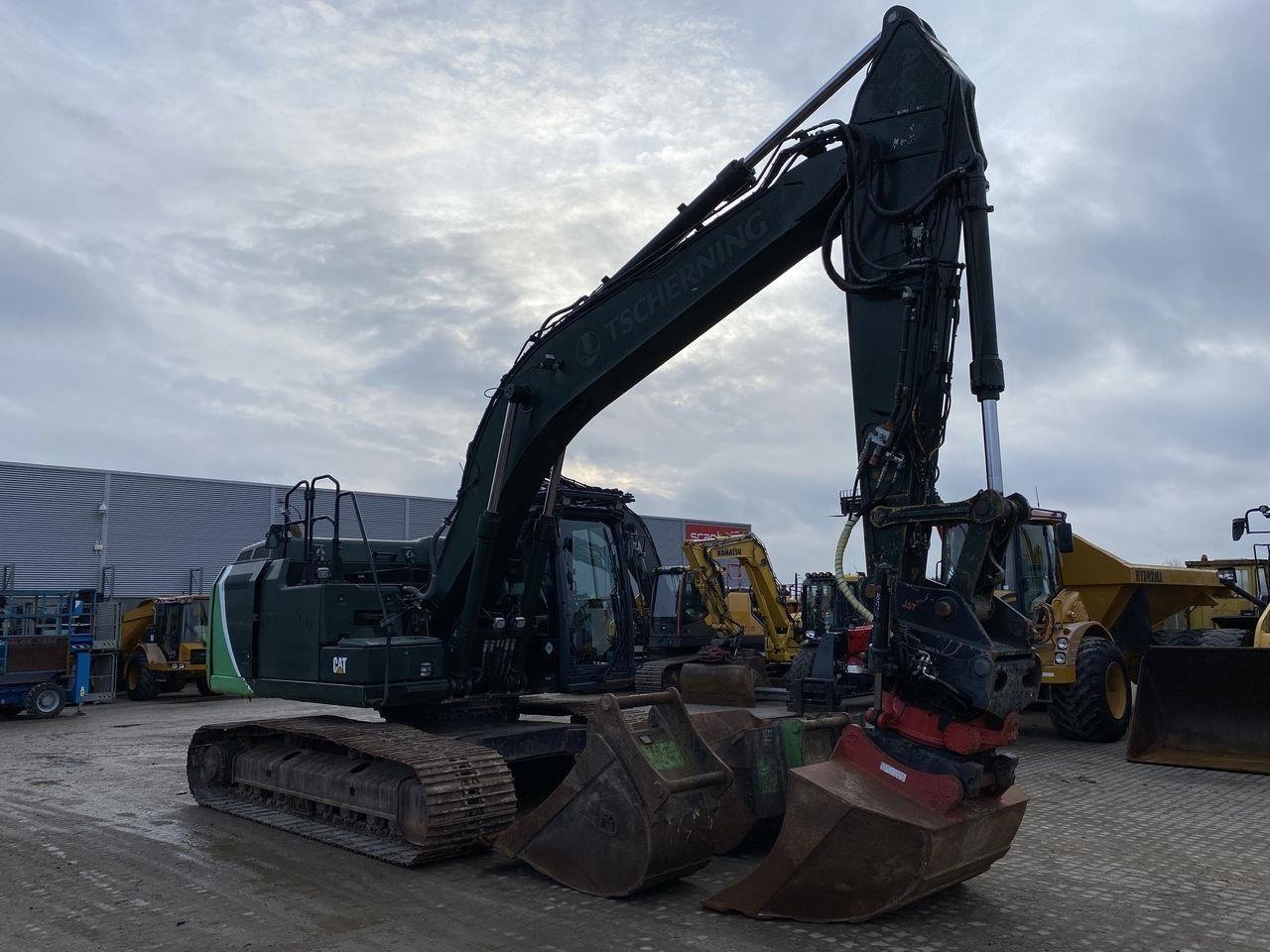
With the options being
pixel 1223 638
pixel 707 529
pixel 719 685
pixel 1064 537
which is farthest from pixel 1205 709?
pixel 707 529

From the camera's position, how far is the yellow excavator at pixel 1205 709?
9500mm

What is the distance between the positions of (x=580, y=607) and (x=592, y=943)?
147 inches

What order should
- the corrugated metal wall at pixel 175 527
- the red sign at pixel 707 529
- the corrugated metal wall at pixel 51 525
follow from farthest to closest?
the red sign at pixel 707 529
the corrugated metal wall at pixel 175 527
the corrugated metal wall at pixel 51 525

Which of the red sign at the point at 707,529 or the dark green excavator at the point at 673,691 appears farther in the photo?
the red sign at the point at 707,529

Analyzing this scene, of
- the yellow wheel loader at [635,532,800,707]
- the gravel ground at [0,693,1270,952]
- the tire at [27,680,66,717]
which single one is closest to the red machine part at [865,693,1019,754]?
the gravel ground at [0,693,1270,952]

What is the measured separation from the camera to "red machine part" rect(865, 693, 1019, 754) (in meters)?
4.57

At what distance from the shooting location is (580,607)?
8.36 meters

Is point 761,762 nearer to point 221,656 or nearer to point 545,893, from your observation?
point 545,893

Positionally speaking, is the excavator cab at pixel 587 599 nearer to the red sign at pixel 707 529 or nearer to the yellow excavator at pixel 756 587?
the yellow excavator at pixel 756 587

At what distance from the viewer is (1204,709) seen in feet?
32.1

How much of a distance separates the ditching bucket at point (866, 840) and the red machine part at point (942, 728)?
141 mm

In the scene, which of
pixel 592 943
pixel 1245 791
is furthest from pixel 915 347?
pixel 1245 791

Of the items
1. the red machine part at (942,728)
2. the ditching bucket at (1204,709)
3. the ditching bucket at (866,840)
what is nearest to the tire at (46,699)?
the ditching bucket at (866,840)

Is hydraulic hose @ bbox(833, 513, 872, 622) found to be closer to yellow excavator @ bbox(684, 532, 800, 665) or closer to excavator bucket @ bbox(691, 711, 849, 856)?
excavator bucket @ bbox(691, 711, 849, 856)
